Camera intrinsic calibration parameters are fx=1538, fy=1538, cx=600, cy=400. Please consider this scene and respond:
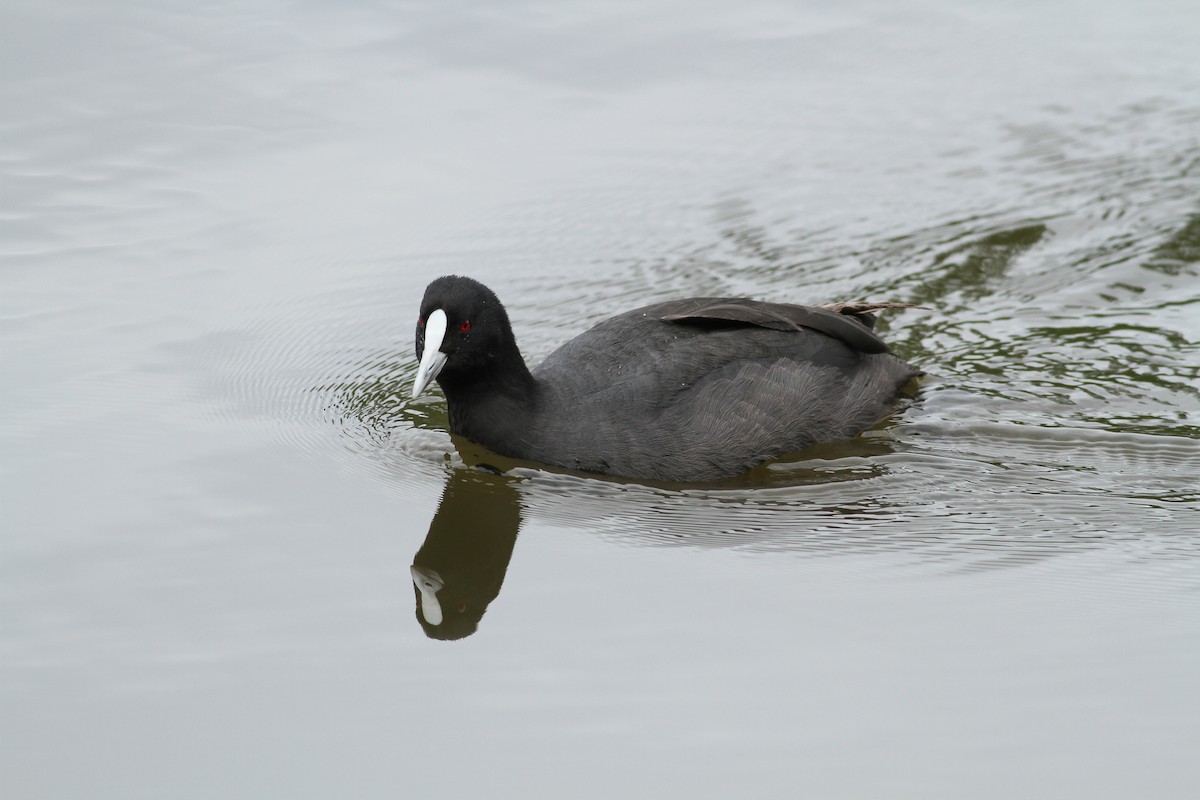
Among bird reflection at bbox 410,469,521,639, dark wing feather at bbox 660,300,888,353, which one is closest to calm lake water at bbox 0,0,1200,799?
bird reflection at bbox 410,469,521,639

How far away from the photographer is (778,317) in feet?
22.7

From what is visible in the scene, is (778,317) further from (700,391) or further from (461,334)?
(461,334)

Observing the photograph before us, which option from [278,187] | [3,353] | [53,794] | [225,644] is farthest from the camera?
[278,187]

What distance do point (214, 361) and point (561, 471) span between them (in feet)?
6.74

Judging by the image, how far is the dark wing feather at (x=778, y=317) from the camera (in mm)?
6809

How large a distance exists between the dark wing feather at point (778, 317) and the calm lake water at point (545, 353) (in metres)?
0.44

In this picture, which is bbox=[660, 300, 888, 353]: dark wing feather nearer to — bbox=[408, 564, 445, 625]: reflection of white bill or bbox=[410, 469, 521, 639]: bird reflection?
bbox=[410, 469, 521, 639]: bird reflection

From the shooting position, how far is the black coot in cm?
643

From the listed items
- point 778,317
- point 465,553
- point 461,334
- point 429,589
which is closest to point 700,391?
point 778,317

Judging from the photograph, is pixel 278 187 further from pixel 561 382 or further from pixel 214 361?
pixel 561 382

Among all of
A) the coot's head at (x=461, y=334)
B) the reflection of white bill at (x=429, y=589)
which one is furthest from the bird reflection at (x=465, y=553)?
the coot's head at (x=461, y=334)

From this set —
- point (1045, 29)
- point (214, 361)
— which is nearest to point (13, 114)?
point (214, 361)

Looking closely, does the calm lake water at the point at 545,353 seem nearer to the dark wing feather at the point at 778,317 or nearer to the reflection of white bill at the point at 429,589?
the reflection of white bill at the point at 429,589

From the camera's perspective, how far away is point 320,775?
4332mm
